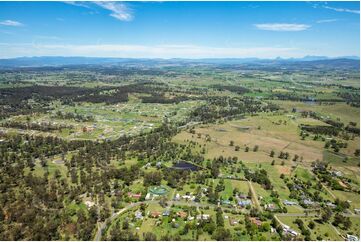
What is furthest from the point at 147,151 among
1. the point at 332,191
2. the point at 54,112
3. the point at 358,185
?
the point at 54,112

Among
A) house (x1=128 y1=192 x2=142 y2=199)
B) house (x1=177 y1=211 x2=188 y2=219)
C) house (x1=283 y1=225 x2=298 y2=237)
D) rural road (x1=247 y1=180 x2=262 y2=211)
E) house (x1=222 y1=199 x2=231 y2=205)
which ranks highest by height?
house (x1=177 y1=211 x2=188 y2=219)

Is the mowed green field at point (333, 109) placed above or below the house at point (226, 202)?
below

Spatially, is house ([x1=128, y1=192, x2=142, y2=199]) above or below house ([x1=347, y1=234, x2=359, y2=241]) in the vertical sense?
above

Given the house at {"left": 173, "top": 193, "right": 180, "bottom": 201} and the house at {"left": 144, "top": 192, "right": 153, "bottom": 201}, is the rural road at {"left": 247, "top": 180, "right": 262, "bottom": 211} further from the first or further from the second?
the house at {"left": 144, "top": 192, "right": 153, "bottom": 201}

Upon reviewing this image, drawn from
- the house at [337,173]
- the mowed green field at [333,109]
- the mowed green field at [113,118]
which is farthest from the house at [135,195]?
the mowed green field at [333,109]

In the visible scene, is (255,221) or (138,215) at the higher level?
(138,215)

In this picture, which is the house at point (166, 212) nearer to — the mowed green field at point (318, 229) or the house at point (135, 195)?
the house at point (135, 195)

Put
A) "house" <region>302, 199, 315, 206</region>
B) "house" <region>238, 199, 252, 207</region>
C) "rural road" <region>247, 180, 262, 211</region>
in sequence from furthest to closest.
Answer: "house" <region>302, 199, 315, 206</region>, "house" <region>238, 199, 252, 207</region>, "rural road" <region>247, 180, 262, 211</region>

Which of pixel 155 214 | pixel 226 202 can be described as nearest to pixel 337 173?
pixel 226 202

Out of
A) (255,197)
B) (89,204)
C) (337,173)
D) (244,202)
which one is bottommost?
(337,173)

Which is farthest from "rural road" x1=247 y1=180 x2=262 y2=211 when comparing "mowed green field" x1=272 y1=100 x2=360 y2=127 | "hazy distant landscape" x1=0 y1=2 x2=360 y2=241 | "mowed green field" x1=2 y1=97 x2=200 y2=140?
"mowed green field" x1=272 y1=100 x2=360 y2=127

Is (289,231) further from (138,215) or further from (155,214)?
(138,215)

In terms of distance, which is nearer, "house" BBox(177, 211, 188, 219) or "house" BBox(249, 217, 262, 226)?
"house" BBox(249, 217, 262, 226)
